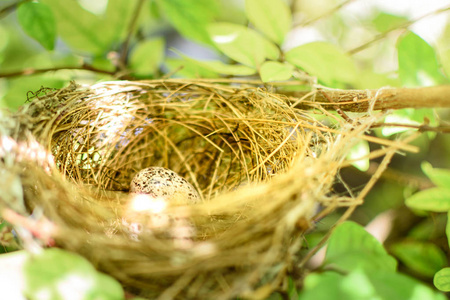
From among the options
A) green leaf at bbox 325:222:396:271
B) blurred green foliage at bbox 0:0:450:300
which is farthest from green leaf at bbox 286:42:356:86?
green leaf at bbox 325:222:396:271

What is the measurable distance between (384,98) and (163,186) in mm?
580

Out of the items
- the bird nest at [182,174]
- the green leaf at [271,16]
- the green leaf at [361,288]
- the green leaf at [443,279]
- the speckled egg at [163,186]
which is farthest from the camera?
the speckled egg at [163,186]

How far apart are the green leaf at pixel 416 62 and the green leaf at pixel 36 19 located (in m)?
0.83

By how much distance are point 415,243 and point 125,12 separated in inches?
45.1

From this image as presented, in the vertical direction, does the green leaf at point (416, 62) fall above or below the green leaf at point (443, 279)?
above

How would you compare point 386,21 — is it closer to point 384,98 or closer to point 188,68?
point 384,98

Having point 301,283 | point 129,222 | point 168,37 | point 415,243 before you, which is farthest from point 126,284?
point 168,37

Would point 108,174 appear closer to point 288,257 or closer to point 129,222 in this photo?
point 129,222

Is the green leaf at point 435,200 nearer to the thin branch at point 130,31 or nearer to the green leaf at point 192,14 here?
the green leaf at point 192,14

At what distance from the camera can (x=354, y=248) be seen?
0.59m

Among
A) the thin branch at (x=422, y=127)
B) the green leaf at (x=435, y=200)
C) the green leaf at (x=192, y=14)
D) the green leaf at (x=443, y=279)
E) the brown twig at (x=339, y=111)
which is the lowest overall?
the green leaf at (x=443, y=279)

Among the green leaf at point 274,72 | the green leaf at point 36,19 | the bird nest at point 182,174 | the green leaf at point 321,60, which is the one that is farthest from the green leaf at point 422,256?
the green leaf at point 36,19

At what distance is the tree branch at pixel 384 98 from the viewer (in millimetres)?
618

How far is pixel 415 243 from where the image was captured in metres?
1.08
